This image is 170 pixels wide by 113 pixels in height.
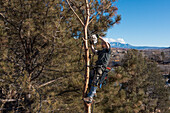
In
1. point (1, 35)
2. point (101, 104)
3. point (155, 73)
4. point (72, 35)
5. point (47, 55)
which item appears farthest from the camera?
point (155, 73)

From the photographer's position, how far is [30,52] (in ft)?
18.0

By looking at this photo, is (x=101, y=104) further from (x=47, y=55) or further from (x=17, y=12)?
(x=17, y=12)

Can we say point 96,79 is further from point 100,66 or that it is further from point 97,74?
point 100,66

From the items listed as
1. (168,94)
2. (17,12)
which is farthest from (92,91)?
(168,94)

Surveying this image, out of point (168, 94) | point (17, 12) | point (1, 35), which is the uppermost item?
point (17, 12)

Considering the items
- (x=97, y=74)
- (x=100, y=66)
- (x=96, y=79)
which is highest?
(x=100, y=66)

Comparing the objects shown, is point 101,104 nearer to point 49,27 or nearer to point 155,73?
point 49,27

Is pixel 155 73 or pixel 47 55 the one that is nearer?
pixel 47 55

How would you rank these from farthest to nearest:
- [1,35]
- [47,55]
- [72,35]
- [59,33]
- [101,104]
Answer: [101,104] → [72,35] → [47,55] → [59,33] → [1,35]

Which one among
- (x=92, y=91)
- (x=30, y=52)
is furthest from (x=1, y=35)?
(x=92, y=91)

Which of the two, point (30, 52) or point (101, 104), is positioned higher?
point (30, 52)

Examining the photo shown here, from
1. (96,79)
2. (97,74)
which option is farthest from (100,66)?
(96,79)

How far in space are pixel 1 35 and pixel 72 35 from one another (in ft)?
7.93

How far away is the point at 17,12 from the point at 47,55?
168 cm
